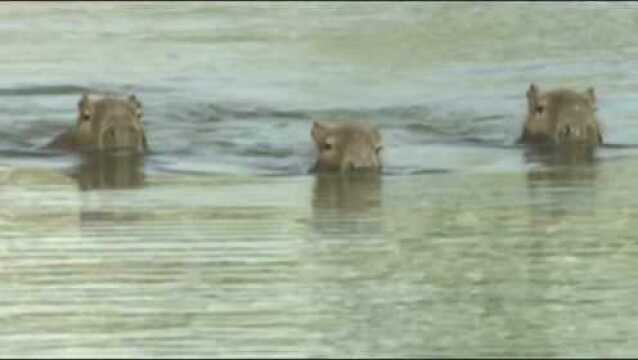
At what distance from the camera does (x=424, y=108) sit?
743 inches

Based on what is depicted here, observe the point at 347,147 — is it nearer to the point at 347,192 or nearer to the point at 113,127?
the point at 347,192

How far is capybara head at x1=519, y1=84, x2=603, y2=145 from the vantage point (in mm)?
15641

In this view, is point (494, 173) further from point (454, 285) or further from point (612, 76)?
point (612, 76)

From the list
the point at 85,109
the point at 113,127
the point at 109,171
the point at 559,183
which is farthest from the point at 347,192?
the point at 85,109

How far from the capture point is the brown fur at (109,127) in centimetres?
1554

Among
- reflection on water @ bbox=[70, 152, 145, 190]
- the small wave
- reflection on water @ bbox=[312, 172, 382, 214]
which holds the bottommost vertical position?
the small wave

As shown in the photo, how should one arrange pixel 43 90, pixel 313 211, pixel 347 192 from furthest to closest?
1. pixel 43 90
2. pixel 347 192
3. pixel 313 211

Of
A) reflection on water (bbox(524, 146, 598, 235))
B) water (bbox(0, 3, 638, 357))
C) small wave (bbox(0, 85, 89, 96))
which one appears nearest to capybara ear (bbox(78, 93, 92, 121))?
water (bbox(0, 3, 638, 357))

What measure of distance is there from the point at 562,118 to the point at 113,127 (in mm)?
3014

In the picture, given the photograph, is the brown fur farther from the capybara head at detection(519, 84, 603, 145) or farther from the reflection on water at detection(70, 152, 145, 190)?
the capybara head at detection(519, 84, 603, 145)

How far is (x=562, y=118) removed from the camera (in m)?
15.8

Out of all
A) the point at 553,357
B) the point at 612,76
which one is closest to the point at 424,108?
the point at 612,76

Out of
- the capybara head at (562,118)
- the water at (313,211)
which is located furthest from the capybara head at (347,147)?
the capybara head at (562,118)

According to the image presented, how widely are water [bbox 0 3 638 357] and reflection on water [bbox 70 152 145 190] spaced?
44 millimetres
